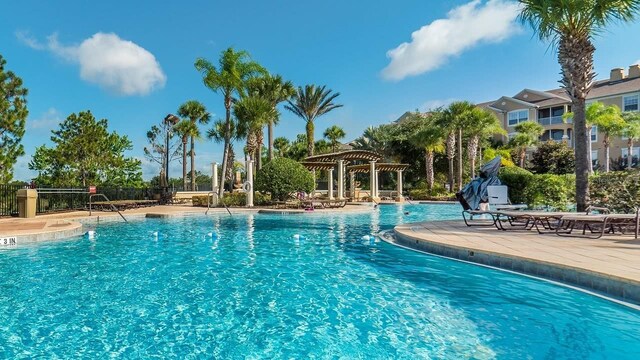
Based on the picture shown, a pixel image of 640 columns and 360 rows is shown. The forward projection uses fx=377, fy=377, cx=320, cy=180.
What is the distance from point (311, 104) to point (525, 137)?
859 inches

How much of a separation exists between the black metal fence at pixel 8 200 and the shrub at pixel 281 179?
12.8 metres

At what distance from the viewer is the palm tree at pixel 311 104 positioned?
122 feet

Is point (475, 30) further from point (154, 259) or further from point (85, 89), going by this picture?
point (85, 89)

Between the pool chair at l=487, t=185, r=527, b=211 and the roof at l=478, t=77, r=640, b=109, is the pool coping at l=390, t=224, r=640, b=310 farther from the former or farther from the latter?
the roof at l=478, t=77, r=640, b=109

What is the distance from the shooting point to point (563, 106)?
43.4m

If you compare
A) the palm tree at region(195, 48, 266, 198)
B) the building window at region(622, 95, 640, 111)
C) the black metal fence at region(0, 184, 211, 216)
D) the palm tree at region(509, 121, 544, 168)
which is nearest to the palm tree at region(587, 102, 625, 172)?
the building window at region(622, 95, 640, 111)

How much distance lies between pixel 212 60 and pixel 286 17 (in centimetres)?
803

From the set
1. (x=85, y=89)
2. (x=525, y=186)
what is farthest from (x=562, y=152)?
(x=85, y=89)

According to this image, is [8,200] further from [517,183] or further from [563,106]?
[563,106]

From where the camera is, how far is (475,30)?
15375 mm

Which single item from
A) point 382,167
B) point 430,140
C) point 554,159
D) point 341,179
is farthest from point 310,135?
point 554,159

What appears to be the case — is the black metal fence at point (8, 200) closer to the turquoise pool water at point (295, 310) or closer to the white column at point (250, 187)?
the turquoise pool water at point (295, 310)

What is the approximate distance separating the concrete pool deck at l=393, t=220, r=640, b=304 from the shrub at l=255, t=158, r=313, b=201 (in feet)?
49.1

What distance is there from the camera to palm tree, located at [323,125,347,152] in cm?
4631
